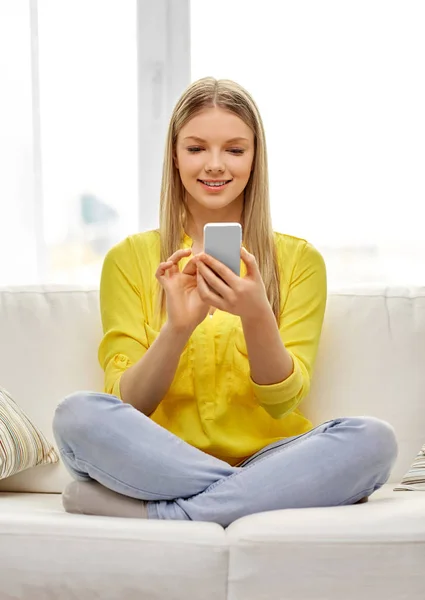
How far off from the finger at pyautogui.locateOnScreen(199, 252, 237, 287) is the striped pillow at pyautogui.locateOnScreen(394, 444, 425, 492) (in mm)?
546

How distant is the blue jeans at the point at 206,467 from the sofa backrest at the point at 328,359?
0.43m

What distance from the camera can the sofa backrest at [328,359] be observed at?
6.91ft

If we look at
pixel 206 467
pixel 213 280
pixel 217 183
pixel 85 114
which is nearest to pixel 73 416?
pixel 206 467

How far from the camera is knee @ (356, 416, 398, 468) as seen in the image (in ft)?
5.39

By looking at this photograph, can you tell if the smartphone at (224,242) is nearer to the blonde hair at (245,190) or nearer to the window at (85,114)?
the blonde hair at (245,190)

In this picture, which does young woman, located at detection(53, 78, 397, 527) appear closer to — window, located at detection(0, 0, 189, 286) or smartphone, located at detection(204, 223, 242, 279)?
smartphone, located at detection(204, 223, 242, 279)

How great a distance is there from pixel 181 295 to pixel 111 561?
1.87ft

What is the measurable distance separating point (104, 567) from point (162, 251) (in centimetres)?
83

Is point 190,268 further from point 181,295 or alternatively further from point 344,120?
point 344,120

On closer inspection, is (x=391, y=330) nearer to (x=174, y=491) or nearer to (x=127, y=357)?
(x=127, y=357)

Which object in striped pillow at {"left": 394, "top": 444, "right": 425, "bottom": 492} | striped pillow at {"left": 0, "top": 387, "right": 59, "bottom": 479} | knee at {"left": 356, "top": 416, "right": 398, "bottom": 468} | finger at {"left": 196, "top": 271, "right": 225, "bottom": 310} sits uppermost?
finger at {"left": 196, "top": 271, "right": 225, "bottom": 310}

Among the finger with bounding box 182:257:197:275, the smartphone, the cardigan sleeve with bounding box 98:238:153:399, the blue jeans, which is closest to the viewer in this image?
the blue jeans

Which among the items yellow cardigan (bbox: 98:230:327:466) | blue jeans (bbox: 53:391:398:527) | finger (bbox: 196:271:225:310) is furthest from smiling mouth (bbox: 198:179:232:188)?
blue jeans (bbox: 53:391:398:527)

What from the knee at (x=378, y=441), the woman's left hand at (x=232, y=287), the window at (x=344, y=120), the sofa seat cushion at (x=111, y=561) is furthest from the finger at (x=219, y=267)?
the window at (x=344, y=120)
